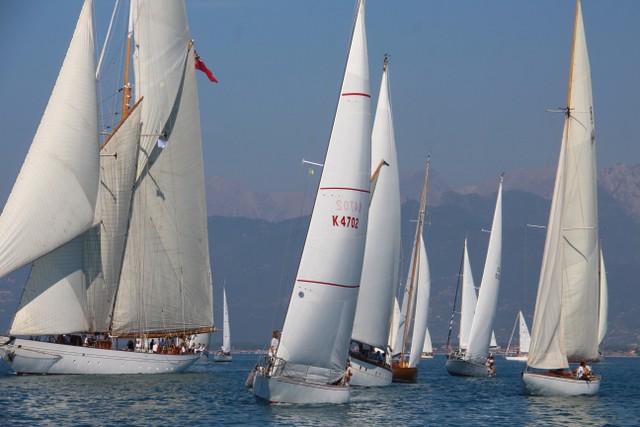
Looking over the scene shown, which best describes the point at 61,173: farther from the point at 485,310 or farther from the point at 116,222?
the point at 485,310

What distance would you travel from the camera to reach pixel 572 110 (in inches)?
2391

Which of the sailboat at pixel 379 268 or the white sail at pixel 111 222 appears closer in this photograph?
the sailboat at pixel 379 268

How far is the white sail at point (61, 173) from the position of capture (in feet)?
199

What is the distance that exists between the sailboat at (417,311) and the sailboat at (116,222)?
39.8ft

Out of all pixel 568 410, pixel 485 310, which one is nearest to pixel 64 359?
pixel 568 410

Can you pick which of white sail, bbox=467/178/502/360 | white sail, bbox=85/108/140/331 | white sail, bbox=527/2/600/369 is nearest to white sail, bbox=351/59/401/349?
white sail, bbox=527/2/600/369

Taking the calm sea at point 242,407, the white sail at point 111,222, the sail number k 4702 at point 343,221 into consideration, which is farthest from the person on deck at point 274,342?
the white sail at point 111,222

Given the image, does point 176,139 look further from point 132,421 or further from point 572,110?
point 132,421

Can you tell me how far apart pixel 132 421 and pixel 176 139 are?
97.0ft

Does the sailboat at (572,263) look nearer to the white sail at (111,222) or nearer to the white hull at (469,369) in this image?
the white sail at (111,222)

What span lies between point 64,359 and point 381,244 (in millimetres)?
17886

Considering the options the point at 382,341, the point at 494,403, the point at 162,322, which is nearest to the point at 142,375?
the point at 162,322

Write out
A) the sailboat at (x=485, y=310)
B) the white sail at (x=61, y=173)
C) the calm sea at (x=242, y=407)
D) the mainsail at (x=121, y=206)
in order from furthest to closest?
the sailboat at (x=485, y=310)
the mainsail at (x=121, y=206)
the white sail at (x=61, y=173)
the calm sea at (x=242, y=407)

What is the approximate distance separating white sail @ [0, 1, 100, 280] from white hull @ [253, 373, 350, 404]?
1829 cm
